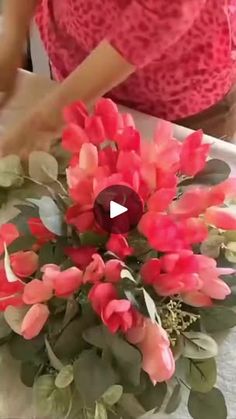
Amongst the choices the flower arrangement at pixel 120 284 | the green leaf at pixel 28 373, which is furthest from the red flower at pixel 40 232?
the green leaf at pixel 28 373

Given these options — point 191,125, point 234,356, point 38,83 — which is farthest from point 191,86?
point 234,356

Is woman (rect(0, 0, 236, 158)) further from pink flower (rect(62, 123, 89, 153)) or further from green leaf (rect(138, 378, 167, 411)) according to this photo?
green leaf (rect(138, 378, 167, 411))

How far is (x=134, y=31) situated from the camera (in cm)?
79

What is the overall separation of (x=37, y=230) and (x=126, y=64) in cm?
19

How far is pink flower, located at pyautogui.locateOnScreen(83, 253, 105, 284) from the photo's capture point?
0.69m

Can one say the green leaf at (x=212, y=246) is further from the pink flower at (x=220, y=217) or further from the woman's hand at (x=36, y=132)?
the woman's hand at (x=36, y=132)

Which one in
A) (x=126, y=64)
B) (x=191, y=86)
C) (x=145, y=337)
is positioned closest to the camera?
(x=145, y=337)

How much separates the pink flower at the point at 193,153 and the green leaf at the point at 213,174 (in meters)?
0.04

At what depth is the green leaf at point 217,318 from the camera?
2.44 ft

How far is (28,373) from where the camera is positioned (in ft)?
2.41

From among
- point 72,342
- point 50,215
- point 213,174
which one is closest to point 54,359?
point 72,342

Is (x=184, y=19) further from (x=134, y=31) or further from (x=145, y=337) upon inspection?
(x=145, y=337)

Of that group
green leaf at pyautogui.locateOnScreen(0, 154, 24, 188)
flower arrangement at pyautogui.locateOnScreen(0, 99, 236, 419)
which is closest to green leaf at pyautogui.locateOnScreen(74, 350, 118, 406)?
flower arrangement at pyautogui.locateOnScreen(0, 99, 236, 419)

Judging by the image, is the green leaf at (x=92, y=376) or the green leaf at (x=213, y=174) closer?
the green leaf at (x=92, y=376)
